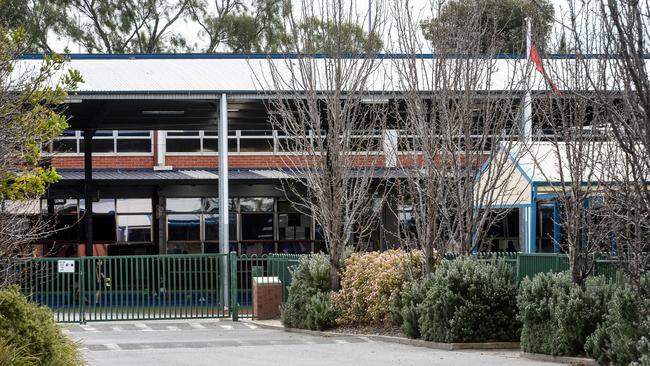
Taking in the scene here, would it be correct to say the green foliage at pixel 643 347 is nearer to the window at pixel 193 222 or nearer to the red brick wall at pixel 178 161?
the window at pixel 193 222

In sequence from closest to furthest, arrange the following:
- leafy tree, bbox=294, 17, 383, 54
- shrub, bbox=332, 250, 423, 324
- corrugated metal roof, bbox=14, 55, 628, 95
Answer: shrub, bbox=332, 250, 423, 324 → leafy tree, bbox=294, 17, 383, 54 → corrugated metal roof, bbox=14, 55, 628, 95

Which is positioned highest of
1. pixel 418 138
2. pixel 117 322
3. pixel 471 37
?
pixel 471 37

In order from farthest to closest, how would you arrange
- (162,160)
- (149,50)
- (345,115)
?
(149,50), (162,160), (345,115)

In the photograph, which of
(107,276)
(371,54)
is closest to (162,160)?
(107,276)

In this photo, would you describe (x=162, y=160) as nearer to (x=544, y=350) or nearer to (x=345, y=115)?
(x=345, y=115)

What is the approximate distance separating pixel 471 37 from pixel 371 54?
11.0ft

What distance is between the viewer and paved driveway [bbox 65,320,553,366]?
1592cm

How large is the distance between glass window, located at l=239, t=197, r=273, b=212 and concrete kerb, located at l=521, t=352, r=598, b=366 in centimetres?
2514

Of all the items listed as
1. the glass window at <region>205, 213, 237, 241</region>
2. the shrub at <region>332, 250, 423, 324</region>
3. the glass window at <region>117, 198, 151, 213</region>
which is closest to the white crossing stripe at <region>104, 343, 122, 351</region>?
the shrub at <region>332, 250, 423, 324</region>

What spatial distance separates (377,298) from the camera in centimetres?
2025

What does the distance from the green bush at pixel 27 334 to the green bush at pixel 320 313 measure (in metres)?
10.4

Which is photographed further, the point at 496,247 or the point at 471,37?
the point at 496,247

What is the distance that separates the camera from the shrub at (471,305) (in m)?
17.5

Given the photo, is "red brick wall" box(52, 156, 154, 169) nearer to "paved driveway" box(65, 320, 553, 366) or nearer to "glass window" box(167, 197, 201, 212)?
"glass window" box(167, 197, 201, 212)
